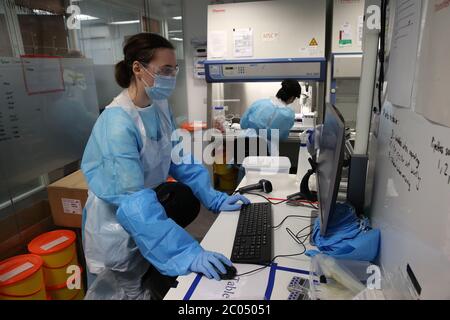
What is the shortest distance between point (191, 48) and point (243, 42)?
1.02 metres

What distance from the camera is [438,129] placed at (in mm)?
589

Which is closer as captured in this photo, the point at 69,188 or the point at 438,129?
the point at 438,129

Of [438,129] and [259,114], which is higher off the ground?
[438,129]

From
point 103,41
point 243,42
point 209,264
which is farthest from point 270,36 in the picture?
point 209,264

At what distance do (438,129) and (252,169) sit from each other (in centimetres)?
130

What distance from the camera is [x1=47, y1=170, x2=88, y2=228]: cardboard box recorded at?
1.86m

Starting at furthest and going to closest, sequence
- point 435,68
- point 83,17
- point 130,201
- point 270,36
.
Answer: point 270,36 → point 83,17 → point 130,201 → point 435,68

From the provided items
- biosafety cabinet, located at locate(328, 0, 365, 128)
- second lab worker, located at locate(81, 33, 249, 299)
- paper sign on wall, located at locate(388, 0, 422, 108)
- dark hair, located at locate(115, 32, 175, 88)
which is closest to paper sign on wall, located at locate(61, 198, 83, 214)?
second lab worker, located at locate(81, 33, 249, 299)

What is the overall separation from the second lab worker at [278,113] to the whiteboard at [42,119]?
4.94 ft

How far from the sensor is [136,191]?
1.13 meters

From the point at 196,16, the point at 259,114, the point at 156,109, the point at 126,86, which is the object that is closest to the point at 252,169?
the point at 156,109

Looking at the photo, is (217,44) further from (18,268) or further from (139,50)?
(18,268)

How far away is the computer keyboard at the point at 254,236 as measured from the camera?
1.00 m

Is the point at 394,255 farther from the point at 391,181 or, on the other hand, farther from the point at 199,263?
the point at 199,263
